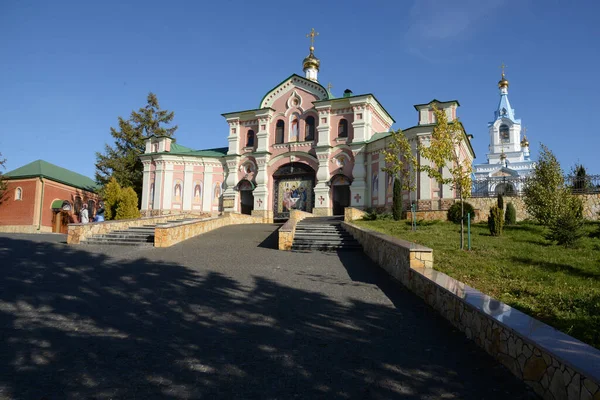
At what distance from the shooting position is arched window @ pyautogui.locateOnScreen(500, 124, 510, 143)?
210 feet

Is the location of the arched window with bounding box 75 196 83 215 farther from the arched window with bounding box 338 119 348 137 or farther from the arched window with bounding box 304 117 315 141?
the arched window with bounding box 338 119 348 137

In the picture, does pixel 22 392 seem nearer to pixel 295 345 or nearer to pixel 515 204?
pixel 295 345

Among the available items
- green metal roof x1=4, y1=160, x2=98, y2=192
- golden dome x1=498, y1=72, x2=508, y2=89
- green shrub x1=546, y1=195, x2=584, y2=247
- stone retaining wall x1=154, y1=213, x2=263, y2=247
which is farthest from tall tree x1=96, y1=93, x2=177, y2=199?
golden dome x1=498, y1=72, x2=508, y2=89

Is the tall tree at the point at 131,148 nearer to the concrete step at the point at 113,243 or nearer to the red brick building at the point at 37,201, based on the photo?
the red brick building at the point at 37,201

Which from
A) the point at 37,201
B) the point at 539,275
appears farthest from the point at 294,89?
the point at 539,275

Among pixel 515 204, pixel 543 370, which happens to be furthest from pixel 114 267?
pixel 515 204

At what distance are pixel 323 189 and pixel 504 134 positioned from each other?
48777 mm

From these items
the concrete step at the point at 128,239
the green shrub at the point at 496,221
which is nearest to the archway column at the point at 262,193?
the concrete step at the point at 128,239

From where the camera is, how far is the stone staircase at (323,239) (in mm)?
12766

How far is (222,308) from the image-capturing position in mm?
5816

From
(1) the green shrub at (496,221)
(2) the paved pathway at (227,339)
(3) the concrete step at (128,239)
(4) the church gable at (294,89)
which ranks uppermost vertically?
(4) the church gable at (294,89)

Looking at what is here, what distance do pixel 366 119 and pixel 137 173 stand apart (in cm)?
2141

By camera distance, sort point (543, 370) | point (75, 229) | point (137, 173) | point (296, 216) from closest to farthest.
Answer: point (543, 370) < point (75, 229) < point (296, 216) < point (137, 173)

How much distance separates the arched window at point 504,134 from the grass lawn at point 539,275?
58338mm
